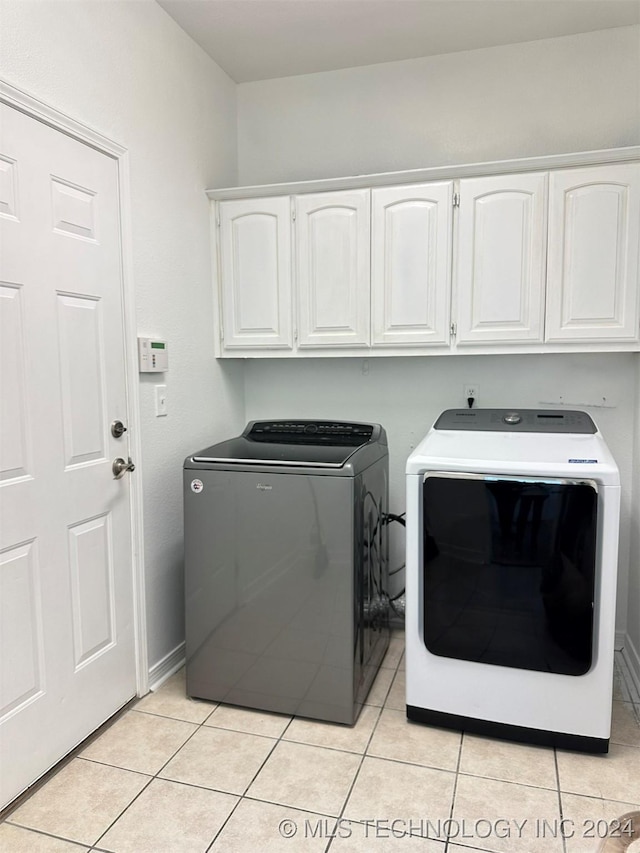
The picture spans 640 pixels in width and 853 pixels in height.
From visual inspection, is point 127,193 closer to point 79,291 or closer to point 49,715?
point 79,291

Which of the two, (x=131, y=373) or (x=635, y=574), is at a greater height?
(x=131, y=373)

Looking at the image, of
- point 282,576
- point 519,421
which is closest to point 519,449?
point 519,421

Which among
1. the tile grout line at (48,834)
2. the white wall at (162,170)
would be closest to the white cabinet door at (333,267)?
the white wall at (162,170)

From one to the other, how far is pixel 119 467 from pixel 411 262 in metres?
1.45

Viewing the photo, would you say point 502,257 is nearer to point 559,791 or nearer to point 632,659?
point 632,659

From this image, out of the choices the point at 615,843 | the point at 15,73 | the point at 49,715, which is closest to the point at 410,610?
the point at 615,843

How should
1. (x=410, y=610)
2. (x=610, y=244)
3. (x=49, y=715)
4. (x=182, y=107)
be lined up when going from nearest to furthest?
(x=49, y=715) < (x=410, y=610) < (x=610, y=244) < (x=182, y=107)

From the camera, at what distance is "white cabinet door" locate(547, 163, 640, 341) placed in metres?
2.28

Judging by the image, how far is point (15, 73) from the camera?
66.4 inches

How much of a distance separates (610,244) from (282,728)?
2.23 m

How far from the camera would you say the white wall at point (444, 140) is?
256 cm

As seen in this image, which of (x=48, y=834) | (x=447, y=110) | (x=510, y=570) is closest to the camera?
(x=48, y=834)

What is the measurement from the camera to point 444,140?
273 centimetres

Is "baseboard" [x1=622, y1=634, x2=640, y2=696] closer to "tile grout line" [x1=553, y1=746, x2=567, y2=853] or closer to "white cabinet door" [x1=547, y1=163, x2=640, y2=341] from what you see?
"tile grout line" [x1=553, y1=746, x2=567, y2=853]
